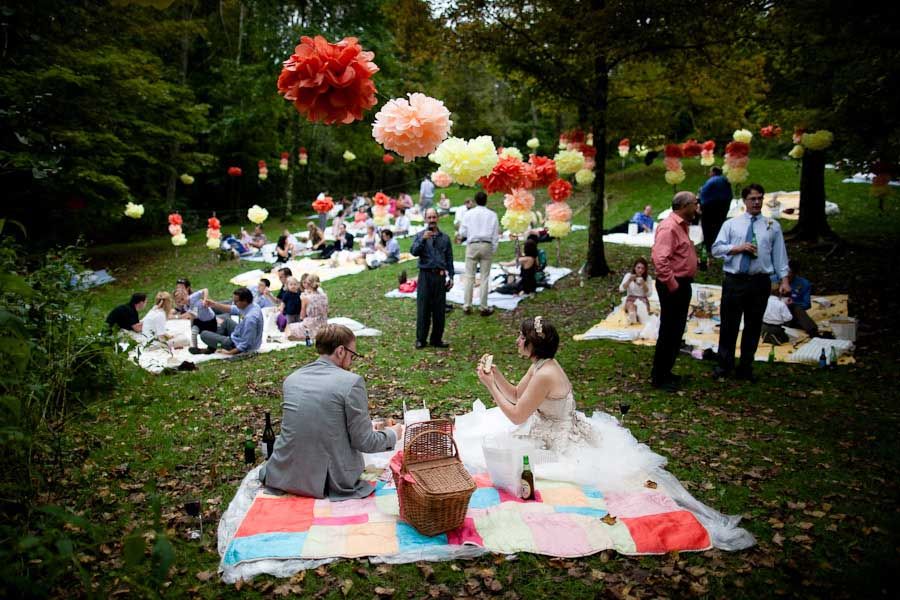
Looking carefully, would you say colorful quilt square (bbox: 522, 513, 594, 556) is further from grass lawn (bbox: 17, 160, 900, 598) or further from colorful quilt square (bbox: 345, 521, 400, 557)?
colorful quilt square (bbox: 345, 521, 400, 557)

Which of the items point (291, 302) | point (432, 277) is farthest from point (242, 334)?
point (432, 277)

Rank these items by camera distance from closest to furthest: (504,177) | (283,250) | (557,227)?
(504,177), (557,227), (283,250)

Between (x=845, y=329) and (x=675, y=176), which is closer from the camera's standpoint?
(x=845, y=329)

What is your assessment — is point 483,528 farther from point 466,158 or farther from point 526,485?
point 466,158

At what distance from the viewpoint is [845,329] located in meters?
7.93

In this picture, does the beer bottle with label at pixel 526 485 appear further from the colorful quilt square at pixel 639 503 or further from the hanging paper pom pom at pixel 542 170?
the hanging paper pom pom at pixel 542 170

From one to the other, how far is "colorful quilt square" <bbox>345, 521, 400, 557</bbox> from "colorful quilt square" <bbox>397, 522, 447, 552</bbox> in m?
0.04

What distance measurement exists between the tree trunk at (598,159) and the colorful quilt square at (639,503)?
8.35 m

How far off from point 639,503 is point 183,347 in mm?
7856

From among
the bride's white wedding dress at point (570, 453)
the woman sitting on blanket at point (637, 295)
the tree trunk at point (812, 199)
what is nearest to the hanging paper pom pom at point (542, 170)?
the woman sitting on blanket at point (637, 295)

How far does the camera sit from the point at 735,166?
1369cm

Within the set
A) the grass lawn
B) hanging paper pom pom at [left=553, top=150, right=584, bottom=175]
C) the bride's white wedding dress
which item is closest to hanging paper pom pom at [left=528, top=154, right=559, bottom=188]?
hanging paper pom pom at [left=553, top=150, right=584, bottom=175]

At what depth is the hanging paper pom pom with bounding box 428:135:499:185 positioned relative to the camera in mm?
5238

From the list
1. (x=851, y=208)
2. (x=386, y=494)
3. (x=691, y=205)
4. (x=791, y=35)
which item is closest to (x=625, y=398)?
(x=691, y=205)
